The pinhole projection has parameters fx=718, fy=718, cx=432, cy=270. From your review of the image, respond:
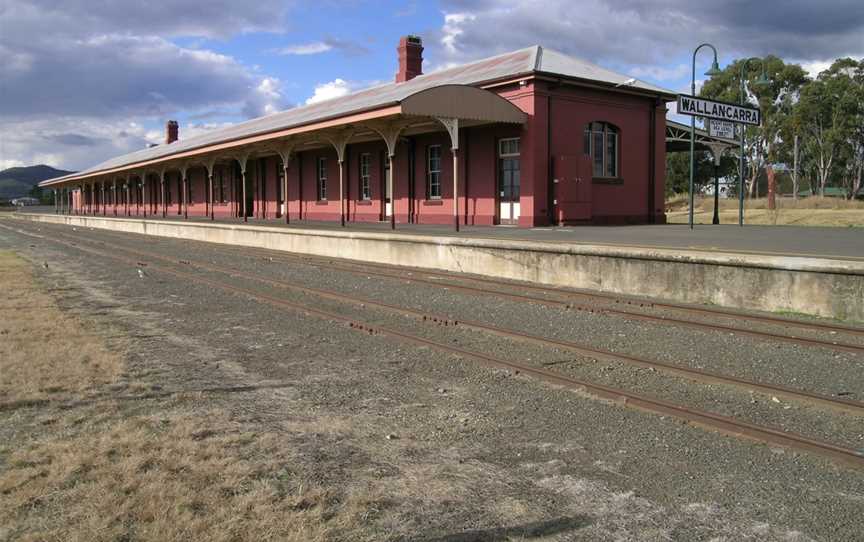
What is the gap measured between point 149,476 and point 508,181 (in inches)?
775

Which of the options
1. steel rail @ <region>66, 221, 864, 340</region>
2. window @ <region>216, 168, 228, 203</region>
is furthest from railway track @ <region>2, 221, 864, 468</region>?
window @ <region>216, 168, 228, 203</region>

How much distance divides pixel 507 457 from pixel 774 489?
1.49m

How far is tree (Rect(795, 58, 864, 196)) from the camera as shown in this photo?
5688cm

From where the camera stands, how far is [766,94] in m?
57.7

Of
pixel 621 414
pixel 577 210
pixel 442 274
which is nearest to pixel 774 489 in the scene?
pixel 621 414

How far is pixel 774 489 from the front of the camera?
152 inches

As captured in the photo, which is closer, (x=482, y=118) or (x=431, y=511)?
(x=431, y=511)

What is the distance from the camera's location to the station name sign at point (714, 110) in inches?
739

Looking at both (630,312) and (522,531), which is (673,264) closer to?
(630,312)

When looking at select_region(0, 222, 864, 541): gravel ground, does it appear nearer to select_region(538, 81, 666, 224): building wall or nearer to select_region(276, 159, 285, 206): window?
select_region(538, 81, 666, 224): building wall

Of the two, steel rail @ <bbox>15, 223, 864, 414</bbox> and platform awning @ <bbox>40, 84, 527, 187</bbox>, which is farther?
platform awning @ <bbox>40, 84, 527, 187</bbox>

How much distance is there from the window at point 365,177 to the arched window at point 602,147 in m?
9.59

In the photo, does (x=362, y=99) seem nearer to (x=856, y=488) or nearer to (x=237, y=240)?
(x=237, y=240)

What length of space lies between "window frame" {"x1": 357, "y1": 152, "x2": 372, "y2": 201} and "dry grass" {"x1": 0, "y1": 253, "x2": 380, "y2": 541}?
23729 mm
